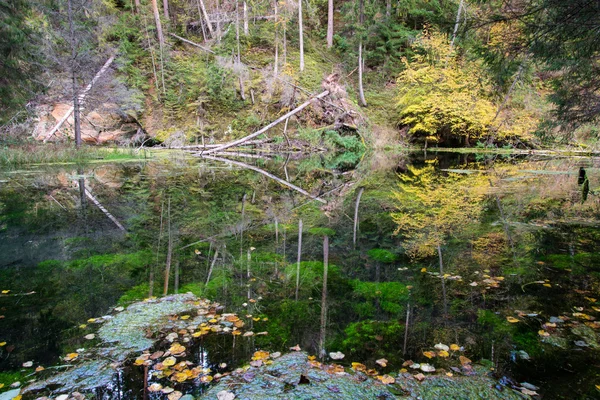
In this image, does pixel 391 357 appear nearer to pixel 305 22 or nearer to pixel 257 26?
pixel 257 26

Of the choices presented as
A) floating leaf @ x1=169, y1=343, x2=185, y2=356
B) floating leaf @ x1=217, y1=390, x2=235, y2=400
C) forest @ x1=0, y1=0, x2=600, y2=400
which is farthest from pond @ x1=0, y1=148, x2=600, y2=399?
floating leaf @ x1=217, y1=390, x2=235, y2=400

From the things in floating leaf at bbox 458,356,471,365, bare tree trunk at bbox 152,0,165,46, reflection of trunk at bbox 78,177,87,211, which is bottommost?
floating leaf at bbox 458,356,471,365

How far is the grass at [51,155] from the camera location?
46.3 feet

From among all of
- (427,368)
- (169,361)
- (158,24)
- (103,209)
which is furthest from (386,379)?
(158,24)

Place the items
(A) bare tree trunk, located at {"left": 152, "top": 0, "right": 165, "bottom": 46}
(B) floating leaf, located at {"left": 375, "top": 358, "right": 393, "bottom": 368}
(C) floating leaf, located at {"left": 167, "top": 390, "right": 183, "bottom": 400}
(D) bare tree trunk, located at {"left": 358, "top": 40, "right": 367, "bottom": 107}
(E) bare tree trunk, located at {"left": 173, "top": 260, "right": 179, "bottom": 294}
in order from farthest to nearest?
(D) bare tree trunk, located at {"left": 358, "top": 40, "right": 367, "bottom": 107} < (A) bare tree trunk, located at {"left": 152, "top": 0, "right": 165, "bottom": 46} < (E) bare tree trunk, located at {"left": 173, "top": 260, "right": 179, "bottom": 294} < (B) floating leaf, located at {"left": 375, "top": 358, "right": 393, "bottom": 368} < (C) floating leaf, located at {"left": 167, "top": 390, "right": 183, "bottom": 400}

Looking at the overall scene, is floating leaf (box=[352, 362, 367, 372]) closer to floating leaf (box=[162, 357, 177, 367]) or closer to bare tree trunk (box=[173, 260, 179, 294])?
floating leaf (box=[162, 357, 177, 367])

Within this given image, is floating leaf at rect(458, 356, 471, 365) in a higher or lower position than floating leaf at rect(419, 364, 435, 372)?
higher

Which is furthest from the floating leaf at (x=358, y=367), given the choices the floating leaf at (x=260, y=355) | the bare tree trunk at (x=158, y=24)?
the bare tree trunk at (x=158, y=24)

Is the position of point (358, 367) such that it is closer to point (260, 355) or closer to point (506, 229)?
point (260, 355)

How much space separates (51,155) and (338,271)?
15942 mm

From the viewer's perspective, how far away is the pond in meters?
2.74

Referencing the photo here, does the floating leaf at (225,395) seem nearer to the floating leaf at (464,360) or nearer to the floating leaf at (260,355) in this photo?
the floating leaf at (260,355)

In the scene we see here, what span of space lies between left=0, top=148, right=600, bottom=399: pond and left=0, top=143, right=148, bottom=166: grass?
695cm

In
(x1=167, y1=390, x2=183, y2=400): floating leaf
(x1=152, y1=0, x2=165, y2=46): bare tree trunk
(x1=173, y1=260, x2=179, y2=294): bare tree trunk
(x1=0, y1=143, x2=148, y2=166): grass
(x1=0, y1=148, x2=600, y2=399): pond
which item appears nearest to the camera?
(x1=167, y1=390, x2=183, y2=400): floating leaf
